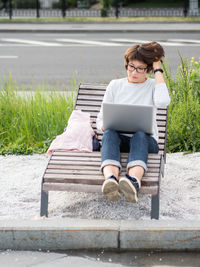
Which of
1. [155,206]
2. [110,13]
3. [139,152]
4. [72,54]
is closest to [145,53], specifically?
[139,152]

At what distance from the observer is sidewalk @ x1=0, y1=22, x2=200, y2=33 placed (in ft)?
61.5

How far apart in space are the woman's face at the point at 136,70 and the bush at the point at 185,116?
1.21 m

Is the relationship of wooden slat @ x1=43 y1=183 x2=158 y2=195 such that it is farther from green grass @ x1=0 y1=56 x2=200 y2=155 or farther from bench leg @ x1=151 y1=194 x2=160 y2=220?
green grass @ x1=0 y1=56 x2=200 y2=155

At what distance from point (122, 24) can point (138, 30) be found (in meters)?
2.33

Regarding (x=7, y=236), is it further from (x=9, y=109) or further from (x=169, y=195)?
(x=9, y=109)

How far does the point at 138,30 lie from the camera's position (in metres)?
18.7

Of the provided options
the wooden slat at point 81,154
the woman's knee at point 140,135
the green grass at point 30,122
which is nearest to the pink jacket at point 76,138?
the wooden slat at point 81,154

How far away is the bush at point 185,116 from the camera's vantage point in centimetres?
549

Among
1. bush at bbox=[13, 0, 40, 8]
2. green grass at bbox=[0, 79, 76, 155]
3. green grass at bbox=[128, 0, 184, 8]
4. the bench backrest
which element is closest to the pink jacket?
the bench backrest

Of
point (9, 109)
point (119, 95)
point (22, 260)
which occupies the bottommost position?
point (22, 260)

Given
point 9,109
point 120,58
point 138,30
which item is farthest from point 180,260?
point 138,30

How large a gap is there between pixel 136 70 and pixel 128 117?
43 cm

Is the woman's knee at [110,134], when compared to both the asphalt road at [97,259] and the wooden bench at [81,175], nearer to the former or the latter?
the wooden bench at [81,175]

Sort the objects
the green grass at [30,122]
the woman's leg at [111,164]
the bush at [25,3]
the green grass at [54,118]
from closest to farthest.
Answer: the woman's leg at [111,164], the green grass at [54,118], the green grass at [30,122], the bush at [25,3]
